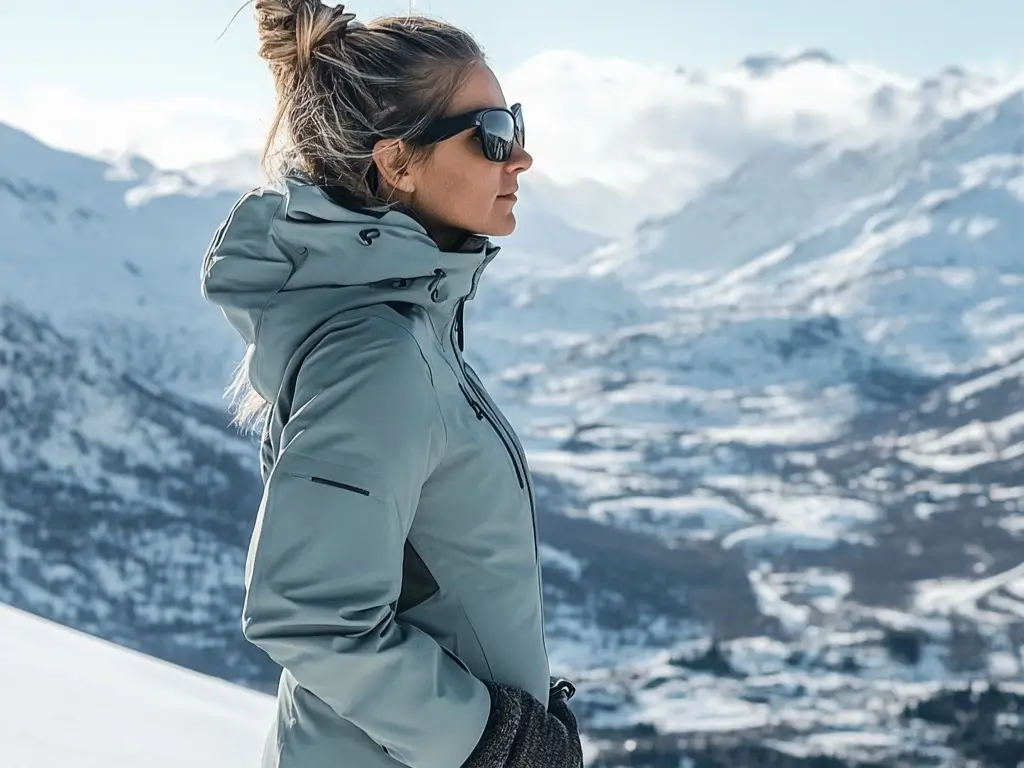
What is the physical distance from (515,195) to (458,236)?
14 centimetres

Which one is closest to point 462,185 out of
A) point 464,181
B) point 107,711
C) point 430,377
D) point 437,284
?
point 464,181

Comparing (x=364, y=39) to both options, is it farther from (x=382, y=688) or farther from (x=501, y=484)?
(x=382, y=688)

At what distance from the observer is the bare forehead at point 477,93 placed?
7.93 ft

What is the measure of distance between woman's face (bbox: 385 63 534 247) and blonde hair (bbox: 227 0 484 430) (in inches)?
1.1

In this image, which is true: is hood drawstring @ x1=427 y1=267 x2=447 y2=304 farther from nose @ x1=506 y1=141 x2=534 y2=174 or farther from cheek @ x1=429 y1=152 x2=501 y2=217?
nose @ x1=506 y1=141 x2=534 y2=174

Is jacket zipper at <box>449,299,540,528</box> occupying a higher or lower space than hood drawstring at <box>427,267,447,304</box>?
lower

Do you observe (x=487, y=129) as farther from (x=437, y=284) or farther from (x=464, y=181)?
(x=437, y=284)

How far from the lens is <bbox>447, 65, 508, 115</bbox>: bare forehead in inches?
Result: 95.1

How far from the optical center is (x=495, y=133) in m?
2.43

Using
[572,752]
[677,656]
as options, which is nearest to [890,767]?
[677,656]

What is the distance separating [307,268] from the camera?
2.22 m

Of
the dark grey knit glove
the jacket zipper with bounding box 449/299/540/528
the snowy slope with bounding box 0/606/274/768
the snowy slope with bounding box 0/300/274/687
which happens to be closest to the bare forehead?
the jacket zipper with bounding box 449/299/540/528

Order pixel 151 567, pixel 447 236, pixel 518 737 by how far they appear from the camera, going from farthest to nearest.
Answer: pixel 151 567, pixel 447 236, pixel 518 737

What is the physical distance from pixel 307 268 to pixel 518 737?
877mm
